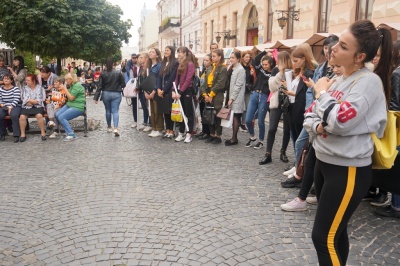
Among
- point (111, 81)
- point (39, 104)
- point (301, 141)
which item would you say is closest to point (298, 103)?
point (301, 141)

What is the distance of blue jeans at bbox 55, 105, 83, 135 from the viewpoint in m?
8.60

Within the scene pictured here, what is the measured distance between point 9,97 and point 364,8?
11167 mm

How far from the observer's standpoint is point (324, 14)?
48.5ft

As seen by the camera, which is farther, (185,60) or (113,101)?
(113,101)

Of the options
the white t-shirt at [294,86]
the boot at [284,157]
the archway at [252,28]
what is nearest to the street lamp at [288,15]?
the archway at [252,28]

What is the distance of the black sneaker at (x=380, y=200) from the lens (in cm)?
463

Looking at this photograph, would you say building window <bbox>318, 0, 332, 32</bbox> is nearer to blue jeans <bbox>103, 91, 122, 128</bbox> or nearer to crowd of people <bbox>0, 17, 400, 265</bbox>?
crowd of people <bbox>0, 17, 400, 265</bbox>

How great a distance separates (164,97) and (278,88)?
3160mm

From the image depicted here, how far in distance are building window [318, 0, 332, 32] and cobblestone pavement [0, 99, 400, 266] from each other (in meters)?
9.81

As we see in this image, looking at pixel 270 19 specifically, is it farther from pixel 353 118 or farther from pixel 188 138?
pixel 353 118

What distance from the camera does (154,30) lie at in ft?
262

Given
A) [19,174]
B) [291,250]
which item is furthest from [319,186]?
[19,174]

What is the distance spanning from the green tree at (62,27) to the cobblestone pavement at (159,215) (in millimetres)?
2847

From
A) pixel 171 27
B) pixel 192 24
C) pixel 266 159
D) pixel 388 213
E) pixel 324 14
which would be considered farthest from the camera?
pixel 171 27
